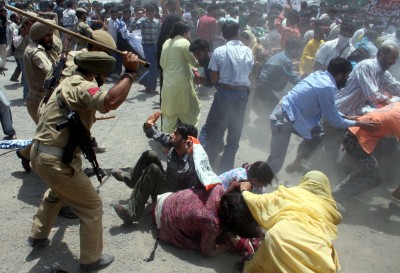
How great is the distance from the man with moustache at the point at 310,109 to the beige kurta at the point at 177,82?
1392 millimetres

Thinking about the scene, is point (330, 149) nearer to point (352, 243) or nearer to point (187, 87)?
point (352, 243)

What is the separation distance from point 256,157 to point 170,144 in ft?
7.30

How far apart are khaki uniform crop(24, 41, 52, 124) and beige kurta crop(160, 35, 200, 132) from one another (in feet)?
5.40

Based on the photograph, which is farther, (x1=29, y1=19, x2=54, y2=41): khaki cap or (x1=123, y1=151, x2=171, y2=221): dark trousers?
(x1=29, y1=19, x2=54, y2=41): khaki cap

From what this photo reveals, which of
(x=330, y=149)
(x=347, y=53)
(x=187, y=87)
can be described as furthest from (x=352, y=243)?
(x=347, y=53)

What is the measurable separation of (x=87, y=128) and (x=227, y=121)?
2560 millimetres

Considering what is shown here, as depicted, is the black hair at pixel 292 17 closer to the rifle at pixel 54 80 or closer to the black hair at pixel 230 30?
the black hair at pixel 230 30

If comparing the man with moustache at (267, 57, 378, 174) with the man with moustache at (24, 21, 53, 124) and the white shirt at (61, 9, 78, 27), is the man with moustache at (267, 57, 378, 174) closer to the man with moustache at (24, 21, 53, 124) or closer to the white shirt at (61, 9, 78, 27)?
the man with moustache at (24, 21, 53, 124)

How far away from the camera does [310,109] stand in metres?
4.73

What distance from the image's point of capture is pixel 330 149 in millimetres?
5863

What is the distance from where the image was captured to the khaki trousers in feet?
10.3

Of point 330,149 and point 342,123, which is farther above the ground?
point 342,123

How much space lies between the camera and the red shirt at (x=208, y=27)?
9766 mm

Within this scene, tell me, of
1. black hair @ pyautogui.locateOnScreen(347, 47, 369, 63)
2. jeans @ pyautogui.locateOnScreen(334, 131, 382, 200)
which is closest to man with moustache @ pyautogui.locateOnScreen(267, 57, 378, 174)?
jeans @ pyautogui.locateOnScreen(334, 131, 382, 200)
